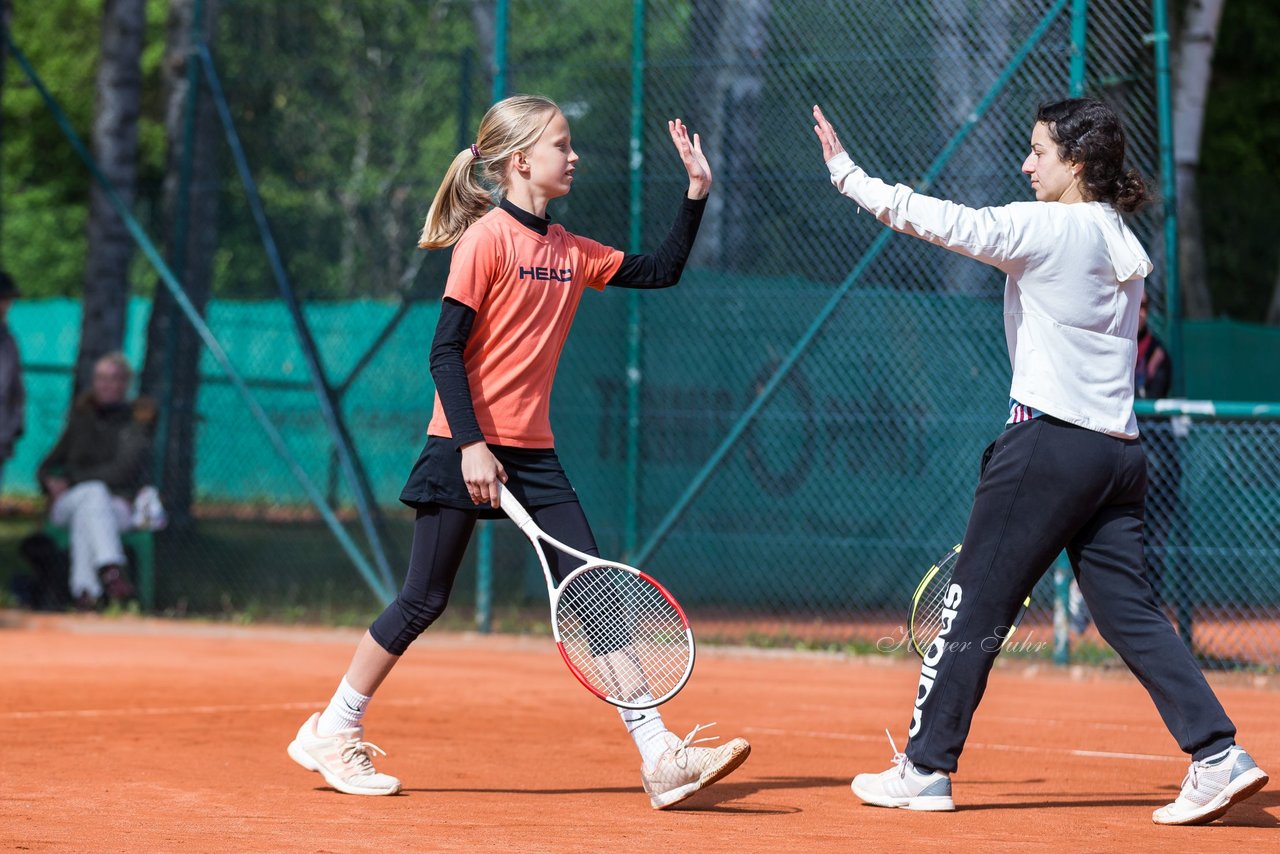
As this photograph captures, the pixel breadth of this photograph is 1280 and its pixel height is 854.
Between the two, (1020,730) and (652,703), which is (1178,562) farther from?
(652,703)

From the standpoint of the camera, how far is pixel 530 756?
253 inches

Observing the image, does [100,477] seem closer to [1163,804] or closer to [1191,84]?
[1163,804]

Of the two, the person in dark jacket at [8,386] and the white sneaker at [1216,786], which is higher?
the white sneaker at [1216,786]

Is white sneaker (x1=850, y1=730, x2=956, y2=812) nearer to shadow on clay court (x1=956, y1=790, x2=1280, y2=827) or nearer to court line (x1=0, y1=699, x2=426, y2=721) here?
shadow on clay court (x1=956, y1=790, x2=1280, y2=827)

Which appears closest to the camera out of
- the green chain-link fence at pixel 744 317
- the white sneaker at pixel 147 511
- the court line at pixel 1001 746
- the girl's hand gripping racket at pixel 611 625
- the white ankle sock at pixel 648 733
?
the girl's hand gripping racket at pixel 611 625

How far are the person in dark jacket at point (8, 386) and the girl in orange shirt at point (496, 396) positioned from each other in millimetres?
6219

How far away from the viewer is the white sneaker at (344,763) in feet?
17.9

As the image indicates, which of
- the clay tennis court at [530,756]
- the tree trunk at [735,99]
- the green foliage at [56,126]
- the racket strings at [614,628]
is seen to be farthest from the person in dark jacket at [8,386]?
the green foliage at [56,126]

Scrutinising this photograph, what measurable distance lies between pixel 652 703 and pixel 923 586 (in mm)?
837

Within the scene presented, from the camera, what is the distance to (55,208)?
37.7 meters

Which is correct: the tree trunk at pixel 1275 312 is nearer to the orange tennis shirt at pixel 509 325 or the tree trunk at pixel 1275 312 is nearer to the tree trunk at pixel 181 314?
the tree trunk at pixel 181 314

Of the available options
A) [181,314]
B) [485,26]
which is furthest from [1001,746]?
[485,26]

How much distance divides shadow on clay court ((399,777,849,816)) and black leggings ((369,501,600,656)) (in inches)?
20.5

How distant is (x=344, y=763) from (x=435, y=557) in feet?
2.20
